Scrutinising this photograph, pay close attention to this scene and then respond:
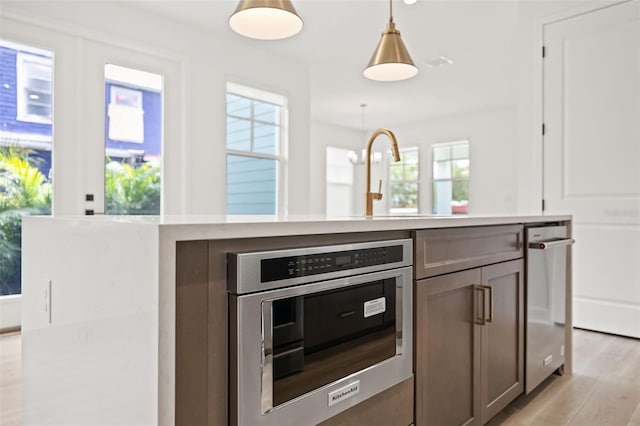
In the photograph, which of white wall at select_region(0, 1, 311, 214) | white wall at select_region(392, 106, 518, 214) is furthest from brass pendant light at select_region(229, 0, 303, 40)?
white wall at select_region(392, 106, 518, 214)

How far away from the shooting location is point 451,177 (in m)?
8.17

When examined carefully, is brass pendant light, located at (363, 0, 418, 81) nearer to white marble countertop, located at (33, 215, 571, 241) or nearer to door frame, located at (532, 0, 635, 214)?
white marble countertop, located at (33, 215, 571, 241)

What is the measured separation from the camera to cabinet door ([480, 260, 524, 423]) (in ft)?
5.49

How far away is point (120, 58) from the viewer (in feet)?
12.2

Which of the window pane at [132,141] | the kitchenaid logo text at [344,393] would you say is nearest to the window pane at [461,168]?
the window pane at [132,141]

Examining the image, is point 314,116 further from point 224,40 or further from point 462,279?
point 462,279

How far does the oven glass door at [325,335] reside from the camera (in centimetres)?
98

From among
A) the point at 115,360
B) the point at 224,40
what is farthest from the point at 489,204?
the point at 115,360

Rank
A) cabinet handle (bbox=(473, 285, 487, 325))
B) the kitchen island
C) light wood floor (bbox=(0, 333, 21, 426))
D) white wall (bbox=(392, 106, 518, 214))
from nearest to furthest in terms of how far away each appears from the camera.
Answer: the kitchen island → cabinet handle (bbox=(473, 285, 487, 325)) → light wood floor (bbox=(0, 333, 21, 426)) → white wall (bbox=(392, 106, 518, 214))

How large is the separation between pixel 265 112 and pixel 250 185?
85cm

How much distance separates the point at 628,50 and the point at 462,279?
2.91m

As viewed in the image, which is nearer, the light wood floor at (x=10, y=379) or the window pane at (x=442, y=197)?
the light wood floor at (x=10, y=379)

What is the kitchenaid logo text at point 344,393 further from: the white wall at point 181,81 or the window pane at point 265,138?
the window pane at point 265,138

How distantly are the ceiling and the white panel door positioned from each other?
28.2 inches
